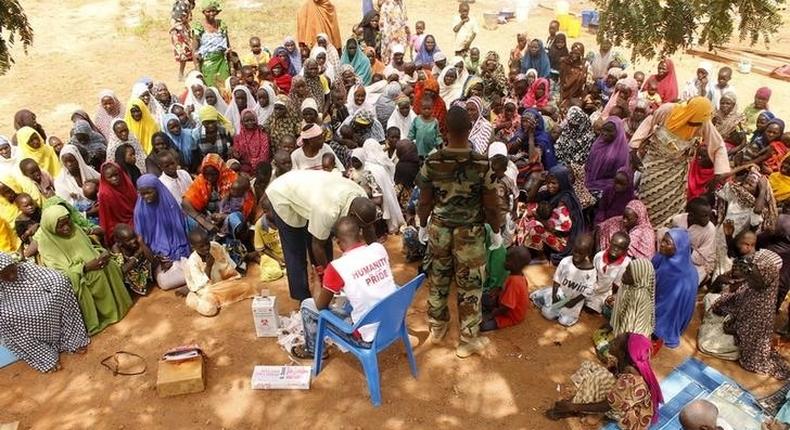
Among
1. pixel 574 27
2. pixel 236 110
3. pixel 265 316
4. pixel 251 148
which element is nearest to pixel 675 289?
pixel 265 316

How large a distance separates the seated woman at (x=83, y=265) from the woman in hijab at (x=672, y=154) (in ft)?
18.7

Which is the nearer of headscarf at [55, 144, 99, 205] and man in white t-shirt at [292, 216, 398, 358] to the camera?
man in white t-shirt at [292, 216, 398, 358]

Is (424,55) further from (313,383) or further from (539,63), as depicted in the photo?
(313,383)

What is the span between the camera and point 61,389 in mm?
4699

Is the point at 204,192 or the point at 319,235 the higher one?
the point at 319,235

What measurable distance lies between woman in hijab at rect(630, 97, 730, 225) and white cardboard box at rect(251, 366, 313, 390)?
4206 mm

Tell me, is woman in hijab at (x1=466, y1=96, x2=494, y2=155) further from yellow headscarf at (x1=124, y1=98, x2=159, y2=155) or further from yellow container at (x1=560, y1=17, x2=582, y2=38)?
yellow container at (x1=560, y1=17, x2=582, y2=38)

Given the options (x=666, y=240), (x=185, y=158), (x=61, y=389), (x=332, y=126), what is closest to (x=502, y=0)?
(x=332, y=126)

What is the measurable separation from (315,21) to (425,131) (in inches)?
197

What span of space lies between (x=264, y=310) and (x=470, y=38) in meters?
8.05

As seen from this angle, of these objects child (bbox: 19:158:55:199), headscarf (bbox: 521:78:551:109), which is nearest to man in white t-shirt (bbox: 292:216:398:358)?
child (bbox: 19:158:55:199)

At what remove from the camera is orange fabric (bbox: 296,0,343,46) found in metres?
11.1

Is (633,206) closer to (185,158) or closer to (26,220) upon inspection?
(185,158)

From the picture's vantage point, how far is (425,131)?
7.40 m
